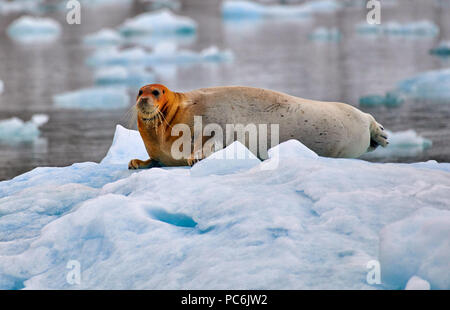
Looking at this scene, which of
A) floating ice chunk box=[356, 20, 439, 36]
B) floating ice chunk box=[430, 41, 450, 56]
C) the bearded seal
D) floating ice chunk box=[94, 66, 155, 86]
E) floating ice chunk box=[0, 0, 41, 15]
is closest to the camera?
the bearded seal

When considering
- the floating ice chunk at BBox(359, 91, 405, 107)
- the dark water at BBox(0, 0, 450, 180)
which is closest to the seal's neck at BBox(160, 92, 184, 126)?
the dark water at BBox(0, 0, 450, 180)

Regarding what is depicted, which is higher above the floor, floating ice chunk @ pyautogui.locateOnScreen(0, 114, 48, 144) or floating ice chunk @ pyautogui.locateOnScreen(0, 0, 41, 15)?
floating ice chunk @ pyautogui.locateOnScreen(0, 0, 41, 15)

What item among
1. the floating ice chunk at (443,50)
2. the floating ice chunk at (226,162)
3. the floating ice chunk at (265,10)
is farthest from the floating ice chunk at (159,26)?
the floating ice chunk at (226,162)

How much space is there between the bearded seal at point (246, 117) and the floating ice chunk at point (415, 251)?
170cm

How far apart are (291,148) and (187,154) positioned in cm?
62

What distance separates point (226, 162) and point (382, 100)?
683cm

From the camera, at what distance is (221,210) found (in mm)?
3008

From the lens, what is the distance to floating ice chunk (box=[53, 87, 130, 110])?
10.9 m

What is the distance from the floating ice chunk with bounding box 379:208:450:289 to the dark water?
15.9ft

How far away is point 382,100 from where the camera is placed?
996 cm

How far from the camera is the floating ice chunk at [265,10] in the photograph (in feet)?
79.3

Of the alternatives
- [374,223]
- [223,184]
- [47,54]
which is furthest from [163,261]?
[47,54]

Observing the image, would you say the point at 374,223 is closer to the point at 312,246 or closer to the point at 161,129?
→ the point at 312,246

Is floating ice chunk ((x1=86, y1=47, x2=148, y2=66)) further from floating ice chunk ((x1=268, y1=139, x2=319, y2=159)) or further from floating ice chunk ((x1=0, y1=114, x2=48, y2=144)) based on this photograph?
floating ice chunk ((x1=268, y1=139, x2=319, y2=159))
